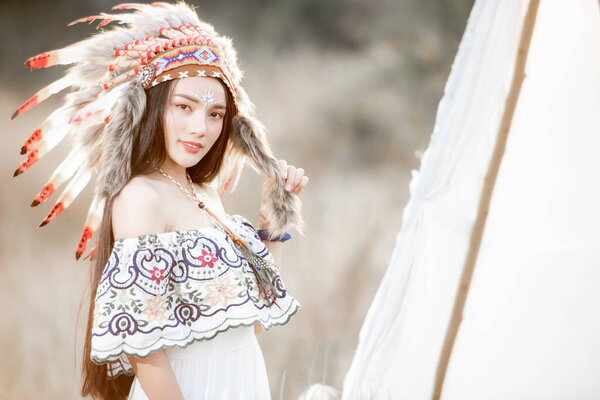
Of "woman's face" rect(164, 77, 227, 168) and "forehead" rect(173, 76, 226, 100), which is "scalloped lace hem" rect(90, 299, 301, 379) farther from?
"forehead" rect(173, 76, 226, 100)

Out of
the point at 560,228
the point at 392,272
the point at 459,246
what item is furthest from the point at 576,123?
the point at 392,272

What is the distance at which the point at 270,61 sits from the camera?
8.30ft

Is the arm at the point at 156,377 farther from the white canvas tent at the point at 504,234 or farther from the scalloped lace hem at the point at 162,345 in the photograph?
the white canvas tent at the point at 504,234

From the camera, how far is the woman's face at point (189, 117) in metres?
1.15

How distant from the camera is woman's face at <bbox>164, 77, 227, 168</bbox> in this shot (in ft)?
3.77

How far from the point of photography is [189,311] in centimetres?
107

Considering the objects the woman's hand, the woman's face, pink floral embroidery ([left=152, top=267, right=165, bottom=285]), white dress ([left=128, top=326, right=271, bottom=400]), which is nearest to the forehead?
the woman's face

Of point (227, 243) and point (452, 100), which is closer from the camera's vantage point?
point (227, 243)

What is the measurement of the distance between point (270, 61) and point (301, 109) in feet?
0.81

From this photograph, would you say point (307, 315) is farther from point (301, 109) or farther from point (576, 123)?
point (576, 123)

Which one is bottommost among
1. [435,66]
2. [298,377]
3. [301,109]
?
[298,377]

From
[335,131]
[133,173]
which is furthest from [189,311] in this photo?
[335,131]

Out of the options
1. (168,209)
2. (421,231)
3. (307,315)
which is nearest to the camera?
(168,209)

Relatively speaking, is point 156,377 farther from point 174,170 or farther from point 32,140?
point 32,140
